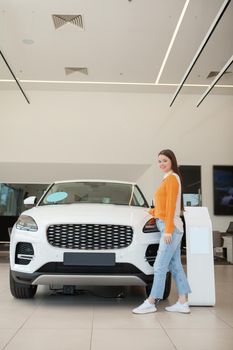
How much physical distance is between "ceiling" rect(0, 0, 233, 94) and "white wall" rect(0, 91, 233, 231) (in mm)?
434

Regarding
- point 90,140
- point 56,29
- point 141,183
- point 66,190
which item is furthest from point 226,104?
point 66,190

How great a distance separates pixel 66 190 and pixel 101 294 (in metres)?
1.25

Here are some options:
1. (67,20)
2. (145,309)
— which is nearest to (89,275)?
(145,309)

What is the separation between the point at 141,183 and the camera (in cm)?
1049

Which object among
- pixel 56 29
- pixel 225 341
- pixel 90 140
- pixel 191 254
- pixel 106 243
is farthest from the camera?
pixel 90 140

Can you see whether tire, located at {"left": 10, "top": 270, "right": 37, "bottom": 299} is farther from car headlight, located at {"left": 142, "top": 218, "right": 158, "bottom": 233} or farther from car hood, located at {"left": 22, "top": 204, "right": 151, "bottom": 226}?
car headlight, located at {"left": 142, "top": 218, "right": 158, "bottom": 233}

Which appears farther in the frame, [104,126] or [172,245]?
[104,126]

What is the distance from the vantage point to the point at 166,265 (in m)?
3.19

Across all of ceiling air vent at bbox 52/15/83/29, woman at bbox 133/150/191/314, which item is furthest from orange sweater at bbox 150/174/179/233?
ceiling air vent at bbox 52/15/83/29

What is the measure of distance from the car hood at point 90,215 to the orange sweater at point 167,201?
0.21 m

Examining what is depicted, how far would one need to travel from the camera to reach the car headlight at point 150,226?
3.35 m

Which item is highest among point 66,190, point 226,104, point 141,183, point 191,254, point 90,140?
point 226,104

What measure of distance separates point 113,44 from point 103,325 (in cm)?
608

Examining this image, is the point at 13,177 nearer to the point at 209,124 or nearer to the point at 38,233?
the point at 209,124
